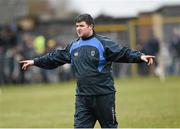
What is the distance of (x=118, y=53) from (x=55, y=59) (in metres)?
1.01

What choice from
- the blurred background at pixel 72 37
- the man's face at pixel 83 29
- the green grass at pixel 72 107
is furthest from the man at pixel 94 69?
the blurred background at pixel 72 37

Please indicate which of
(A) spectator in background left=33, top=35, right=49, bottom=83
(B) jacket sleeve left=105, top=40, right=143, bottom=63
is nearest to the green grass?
(B) jacket sleeve left=105, top=40, right=143, bottom=63

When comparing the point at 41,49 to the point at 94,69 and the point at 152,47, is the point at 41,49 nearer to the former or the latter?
the point at 152,47

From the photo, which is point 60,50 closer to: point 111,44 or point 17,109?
point 111,44

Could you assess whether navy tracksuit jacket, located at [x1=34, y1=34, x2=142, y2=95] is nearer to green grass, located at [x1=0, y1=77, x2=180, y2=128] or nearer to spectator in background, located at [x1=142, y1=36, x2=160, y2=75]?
green grass, located at [x1=0, y1=77, x2=180, y2=128]

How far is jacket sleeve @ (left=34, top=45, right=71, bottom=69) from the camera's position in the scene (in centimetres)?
967

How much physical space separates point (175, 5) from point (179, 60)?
5.59 m

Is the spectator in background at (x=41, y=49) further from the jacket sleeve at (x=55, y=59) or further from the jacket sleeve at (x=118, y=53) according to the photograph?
the jacket sleeve at (x=118, y=53)

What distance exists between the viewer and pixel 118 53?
30.6ft

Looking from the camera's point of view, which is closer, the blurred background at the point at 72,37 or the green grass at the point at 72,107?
the green grass at the point at 72,107

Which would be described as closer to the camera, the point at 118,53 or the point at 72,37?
the point at 118,53

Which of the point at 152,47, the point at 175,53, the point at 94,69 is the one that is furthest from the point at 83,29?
the point at 175,53

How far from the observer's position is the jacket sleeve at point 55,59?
31.7 feet

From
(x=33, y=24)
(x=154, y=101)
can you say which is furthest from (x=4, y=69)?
(x=154, y=101)
